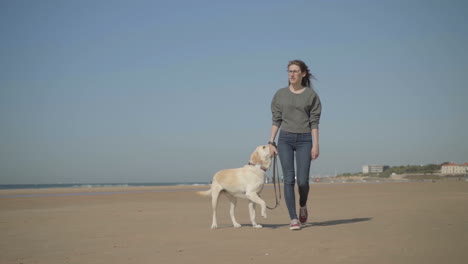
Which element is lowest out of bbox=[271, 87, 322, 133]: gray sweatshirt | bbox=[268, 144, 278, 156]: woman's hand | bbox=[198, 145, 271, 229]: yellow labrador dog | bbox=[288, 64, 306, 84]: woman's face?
bbox=[198, 145, 271, 229]: yellow labrador dog

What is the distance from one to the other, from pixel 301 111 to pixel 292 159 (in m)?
0.69

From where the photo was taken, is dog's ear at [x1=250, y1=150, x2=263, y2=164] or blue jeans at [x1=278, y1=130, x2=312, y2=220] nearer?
blue jeans at [x1=278, y1=130, x2=312, y2=220]

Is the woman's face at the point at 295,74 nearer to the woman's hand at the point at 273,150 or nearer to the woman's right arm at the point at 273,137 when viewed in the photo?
the woman's right arm at the point at 273,137

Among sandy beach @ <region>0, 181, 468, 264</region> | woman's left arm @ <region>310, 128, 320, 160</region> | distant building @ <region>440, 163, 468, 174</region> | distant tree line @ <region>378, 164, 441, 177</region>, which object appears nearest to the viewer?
sandy beach @ <region>0, 181, 468, 264</region>

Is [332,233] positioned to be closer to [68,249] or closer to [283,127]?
[283,127]

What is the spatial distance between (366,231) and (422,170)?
11573 centimetres

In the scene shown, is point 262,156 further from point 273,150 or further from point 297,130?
point 297,130

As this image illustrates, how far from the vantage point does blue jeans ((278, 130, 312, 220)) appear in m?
6.22

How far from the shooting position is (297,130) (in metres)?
6.23

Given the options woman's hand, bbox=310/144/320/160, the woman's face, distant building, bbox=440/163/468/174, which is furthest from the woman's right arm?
distant building, bbox=440/163/468/174

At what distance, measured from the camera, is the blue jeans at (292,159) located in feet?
20.4

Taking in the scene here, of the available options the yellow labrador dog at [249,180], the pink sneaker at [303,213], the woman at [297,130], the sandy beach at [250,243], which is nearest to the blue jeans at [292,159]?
the woman at [297,130]

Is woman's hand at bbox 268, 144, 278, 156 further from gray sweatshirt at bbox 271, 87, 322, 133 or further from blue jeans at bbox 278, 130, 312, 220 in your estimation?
gray sweatshirt at bbox 271, 87, 322, 133

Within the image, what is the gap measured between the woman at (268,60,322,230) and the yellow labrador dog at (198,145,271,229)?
38 centimetres
